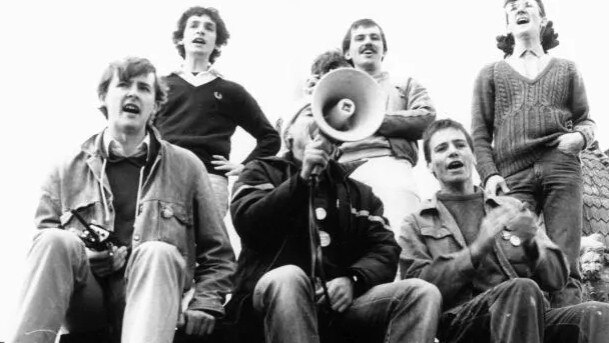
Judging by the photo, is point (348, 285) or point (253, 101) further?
point (253, 101)

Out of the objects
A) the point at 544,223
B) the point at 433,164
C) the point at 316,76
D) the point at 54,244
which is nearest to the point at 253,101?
the point at 316,76

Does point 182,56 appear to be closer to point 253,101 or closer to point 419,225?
point 253,101

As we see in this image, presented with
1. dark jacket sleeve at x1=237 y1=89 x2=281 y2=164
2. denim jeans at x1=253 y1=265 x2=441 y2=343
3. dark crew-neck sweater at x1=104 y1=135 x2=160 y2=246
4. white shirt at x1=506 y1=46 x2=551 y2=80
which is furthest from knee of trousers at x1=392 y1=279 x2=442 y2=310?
white shirt at x1=506 y1=46 x2=551 y2=80

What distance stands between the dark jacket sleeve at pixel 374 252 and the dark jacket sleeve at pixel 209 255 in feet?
2.06

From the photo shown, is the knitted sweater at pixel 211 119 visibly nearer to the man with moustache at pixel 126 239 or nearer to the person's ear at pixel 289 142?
the man with moustache at pixel 126 239

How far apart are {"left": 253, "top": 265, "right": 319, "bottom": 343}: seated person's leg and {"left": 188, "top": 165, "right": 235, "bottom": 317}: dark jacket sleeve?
293 millimetres

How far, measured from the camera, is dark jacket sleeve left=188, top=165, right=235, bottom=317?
4887mm

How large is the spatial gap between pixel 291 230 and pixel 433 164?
3.57 feet

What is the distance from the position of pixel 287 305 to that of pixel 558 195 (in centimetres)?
235

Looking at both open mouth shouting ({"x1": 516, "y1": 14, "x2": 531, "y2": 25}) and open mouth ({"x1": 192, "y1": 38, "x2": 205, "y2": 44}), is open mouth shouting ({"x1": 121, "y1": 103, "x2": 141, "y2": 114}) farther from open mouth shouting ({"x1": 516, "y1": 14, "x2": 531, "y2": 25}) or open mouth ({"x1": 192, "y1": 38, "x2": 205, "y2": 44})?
open mouth shouting ({"x1": 516, "y1": 14, "x2": 531, "y2": 25})

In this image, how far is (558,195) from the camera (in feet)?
20.3

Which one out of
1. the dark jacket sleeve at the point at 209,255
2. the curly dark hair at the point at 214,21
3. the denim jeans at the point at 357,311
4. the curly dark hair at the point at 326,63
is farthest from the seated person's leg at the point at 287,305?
the curly dark hair at the point at 214,21

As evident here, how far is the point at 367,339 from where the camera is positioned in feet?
16.2

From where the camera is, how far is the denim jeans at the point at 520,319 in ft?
15.4
